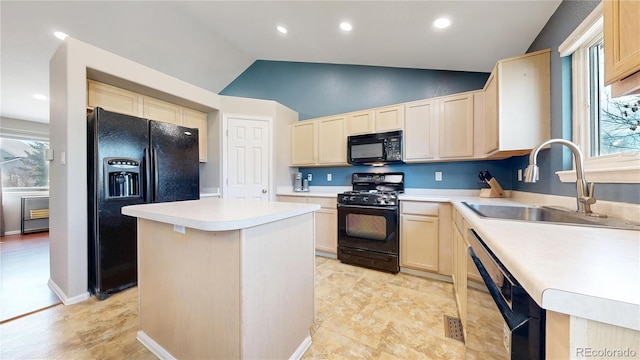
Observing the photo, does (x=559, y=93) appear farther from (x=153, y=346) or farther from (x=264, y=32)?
(x=264, y=32)

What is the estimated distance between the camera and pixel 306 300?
1481 millimetres

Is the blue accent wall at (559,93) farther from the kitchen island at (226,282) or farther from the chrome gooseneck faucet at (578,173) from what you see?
the kitchen island at (226,282)

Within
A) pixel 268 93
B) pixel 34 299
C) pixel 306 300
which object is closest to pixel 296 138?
pixel 268 93

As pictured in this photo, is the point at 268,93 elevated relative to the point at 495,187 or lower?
elevated

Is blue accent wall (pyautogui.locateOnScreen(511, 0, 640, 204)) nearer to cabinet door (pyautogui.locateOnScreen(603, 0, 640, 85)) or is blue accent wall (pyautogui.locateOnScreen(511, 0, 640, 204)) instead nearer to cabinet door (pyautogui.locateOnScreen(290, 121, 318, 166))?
cabinet door (pyautogui.locateOnScreen(603, 0, 640, 85))

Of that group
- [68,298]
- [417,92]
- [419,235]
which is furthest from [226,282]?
[417,92]

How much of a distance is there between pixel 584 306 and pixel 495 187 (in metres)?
2.62

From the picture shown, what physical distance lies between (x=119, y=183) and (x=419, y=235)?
3115mm

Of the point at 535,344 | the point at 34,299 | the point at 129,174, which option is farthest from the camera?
the point at 129,174

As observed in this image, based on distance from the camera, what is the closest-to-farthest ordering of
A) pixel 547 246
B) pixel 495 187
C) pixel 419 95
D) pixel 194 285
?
1. pixel 547 246
2. pixel 194 285
3. pixel 495 187
4. pixel 419 95

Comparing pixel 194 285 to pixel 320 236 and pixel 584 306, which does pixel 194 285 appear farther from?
pixel 320 236

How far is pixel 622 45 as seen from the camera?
77 centimetres

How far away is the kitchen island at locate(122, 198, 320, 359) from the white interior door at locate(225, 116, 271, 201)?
2.13 meters

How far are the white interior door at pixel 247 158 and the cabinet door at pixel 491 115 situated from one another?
2.82 metres
